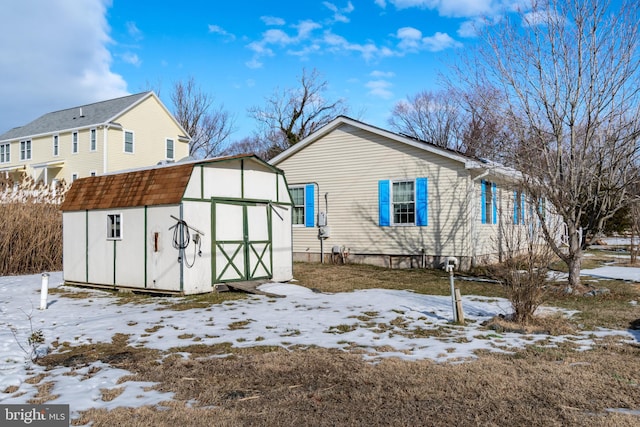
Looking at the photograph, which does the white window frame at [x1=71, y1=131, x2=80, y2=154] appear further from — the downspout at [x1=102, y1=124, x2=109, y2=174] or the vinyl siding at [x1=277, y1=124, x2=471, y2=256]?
the vinyl siding at [x1=277, y1=124, x2=471, y2=256]

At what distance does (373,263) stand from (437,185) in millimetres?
3211

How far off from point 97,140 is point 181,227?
65.9 ft

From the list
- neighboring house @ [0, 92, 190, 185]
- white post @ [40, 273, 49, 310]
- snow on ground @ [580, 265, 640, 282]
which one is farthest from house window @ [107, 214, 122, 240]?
neighboring house @ [0, 92, 190, 185]

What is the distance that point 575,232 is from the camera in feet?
35.9

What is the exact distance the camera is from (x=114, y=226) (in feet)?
38.4

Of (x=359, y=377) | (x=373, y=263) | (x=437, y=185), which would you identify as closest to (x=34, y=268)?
(x=373, y=263)

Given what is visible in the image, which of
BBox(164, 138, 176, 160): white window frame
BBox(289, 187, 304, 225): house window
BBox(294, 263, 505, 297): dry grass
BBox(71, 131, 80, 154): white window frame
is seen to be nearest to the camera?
BBox(294, 263, 505, 297): dry grass

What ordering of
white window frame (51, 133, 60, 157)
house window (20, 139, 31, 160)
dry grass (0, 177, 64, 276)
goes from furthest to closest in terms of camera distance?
house window (20, 139, 31, 160) < white window frame (51, 133, 60, 157) < dry grass (0, 177, 64, 276)

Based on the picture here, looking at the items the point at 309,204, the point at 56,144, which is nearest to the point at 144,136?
the point at 56,144

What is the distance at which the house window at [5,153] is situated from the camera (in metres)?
32.7

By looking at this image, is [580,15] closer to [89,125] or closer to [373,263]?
[373,263]

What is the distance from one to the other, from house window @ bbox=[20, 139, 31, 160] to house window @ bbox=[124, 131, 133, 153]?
25.1 feet

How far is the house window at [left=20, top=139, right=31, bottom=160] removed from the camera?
31.4 meters

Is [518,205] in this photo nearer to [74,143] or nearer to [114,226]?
[114,226]
